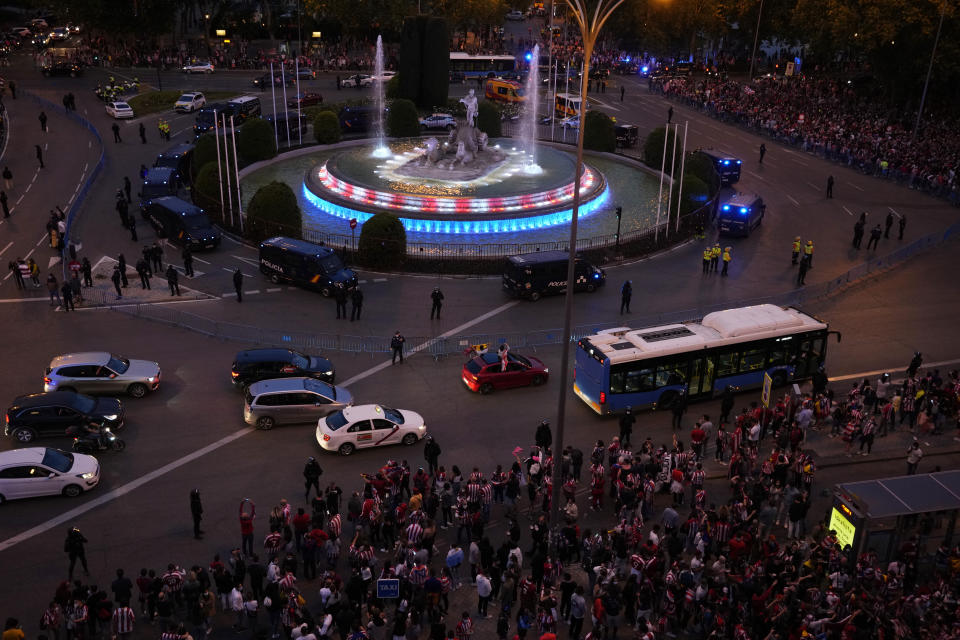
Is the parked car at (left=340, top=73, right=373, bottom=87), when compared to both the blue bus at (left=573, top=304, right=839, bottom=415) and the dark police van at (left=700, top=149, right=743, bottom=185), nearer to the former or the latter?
the dark police van at (left=700, top=149, right=743, bottom=185)

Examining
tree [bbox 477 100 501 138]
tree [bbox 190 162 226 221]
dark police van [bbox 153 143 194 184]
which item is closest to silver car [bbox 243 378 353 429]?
tree [bbox 190 162 226 221]

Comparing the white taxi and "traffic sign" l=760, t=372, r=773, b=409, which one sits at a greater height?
"traffic sign" l=760, t=372, r=773, b=409

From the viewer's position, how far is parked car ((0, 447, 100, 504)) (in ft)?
71.9

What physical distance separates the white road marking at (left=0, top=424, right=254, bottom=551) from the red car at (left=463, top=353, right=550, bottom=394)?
282 inches

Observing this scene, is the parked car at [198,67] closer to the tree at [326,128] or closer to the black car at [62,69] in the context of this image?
the black car at [62,69]

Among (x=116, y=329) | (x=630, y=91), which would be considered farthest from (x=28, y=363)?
(x=630, y=91)

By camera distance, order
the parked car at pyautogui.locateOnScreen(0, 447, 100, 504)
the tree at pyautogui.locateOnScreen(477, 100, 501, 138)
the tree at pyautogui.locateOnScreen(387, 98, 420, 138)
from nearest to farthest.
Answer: the parked car at pyautogui.locateOnScreen(0, 447, 100, 504) < the tree at pyautogui.locateOnScreen(387, 98, 420, 138) < the tree at pyautogui.locateOnScreen(477, 100, 501, 138)

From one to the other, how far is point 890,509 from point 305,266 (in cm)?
2420

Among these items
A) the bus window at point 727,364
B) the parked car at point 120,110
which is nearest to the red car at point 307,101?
the parked car at point 120,110

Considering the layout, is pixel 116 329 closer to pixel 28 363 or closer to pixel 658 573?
pixel 28 363

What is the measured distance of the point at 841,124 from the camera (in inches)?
2539

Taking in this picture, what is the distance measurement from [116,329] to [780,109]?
5573cm

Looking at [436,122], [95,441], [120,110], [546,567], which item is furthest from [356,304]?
[120,110]

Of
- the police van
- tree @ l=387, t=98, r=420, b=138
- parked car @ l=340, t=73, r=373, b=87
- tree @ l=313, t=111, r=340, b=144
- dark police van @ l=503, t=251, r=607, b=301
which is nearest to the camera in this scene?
dark police van @ l=503, t=251, r=607, b=301
